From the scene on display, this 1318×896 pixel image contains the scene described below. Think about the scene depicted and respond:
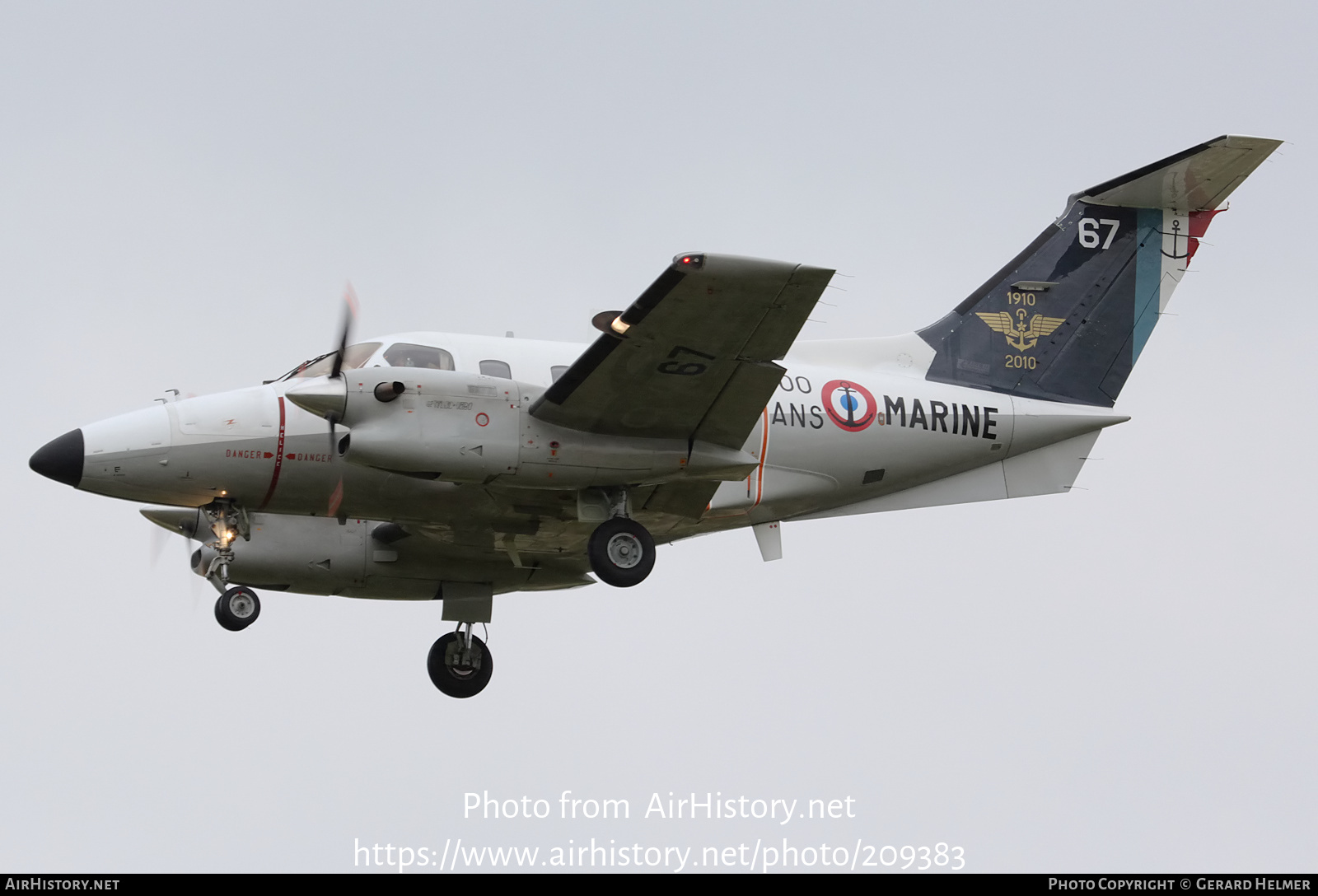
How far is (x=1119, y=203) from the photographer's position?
19.3m

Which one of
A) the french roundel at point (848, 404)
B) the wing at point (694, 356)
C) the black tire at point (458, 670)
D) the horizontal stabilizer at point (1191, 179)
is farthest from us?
the black tire at point (458, 670)

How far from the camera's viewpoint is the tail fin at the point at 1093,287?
18.1 meters

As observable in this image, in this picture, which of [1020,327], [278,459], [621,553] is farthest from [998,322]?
[278,459]

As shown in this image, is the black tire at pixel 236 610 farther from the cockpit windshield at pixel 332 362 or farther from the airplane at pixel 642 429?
the cockpit windshield at pixel 332 362

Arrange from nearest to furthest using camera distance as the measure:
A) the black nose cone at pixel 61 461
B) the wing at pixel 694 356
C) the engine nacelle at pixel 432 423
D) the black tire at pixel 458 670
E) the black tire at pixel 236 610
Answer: the wing at pixel 694 356
the engine nacelle at pixel 432 423
the black nose cone at pixel 61 461
the black tire at pixel 236 610
the black tire at pixel 458 670

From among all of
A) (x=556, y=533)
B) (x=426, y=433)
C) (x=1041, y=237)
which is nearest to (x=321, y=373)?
(x=426, y=433)

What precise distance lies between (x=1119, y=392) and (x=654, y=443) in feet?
21.2

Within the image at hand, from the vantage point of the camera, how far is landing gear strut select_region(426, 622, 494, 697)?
18719 millimetres

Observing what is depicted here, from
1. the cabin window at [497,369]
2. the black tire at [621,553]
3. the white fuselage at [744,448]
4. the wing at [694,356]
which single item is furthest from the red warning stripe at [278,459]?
the black tire at [621,553]

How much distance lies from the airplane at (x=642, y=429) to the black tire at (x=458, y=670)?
30mm

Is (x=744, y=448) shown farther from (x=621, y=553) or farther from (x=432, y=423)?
(x=432, y=423)

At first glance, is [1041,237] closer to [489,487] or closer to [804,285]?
[804,285]

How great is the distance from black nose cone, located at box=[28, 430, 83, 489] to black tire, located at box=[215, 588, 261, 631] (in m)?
2.04

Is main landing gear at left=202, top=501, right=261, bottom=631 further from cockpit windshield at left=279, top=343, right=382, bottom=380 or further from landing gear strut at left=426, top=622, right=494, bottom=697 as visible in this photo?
landing gear strut at left=426, top=622, right=494, bottom=697
